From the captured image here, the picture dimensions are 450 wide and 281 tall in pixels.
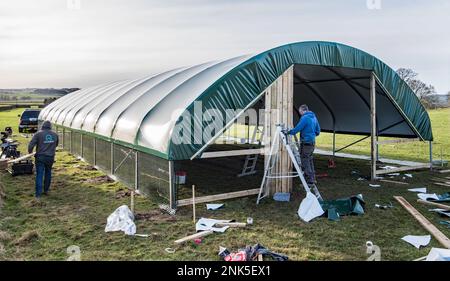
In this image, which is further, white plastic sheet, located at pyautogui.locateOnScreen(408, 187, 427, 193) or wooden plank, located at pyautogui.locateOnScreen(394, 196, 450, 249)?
white plastic sheet, located at pyautogui.locateOnScreen(408, 187, 427, 193)

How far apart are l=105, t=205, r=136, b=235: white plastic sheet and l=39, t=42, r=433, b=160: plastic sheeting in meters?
1.27

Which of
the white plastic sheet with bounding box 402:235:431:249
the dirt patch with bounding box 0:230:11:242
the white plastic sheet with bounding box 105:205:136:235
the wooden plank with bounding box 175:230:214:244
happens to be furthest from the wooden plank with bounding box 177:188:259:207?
the white plastic sheet with bounding box 402:235:431:249

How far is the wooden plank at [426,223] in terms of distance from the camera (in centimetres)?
533

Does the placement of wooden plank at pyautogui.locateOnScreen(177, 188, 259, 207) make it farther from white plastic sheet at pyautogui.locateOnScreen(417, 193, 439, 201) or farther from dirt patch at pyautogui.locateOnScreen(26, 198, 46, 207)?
white plastic sheet at pyautogui.locateOnScreen(417, 193, 439, 201)

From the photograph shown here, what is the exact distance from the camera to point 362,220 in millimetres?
6477

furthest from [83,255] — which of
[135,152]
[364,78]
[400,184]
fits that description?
[364,78]

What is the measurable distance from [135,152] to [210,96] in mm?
2459

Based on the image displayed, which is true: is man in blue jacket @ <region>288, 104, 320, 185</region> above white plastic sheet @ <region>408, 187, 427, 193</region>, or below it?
above

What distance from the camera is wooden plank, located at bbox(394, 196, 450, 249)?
5331 millimetres

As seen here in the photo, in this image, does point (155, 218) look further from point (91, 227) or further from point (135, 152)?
point (135, 152)

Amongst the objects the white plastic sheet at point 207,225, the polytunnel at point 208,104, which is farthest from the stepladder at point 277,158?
the white plastic sheet at point 207,225

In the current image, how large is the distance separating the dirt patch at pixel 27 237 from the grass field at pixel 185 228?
14 mm

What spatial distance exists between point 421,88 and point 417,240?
149 feet
